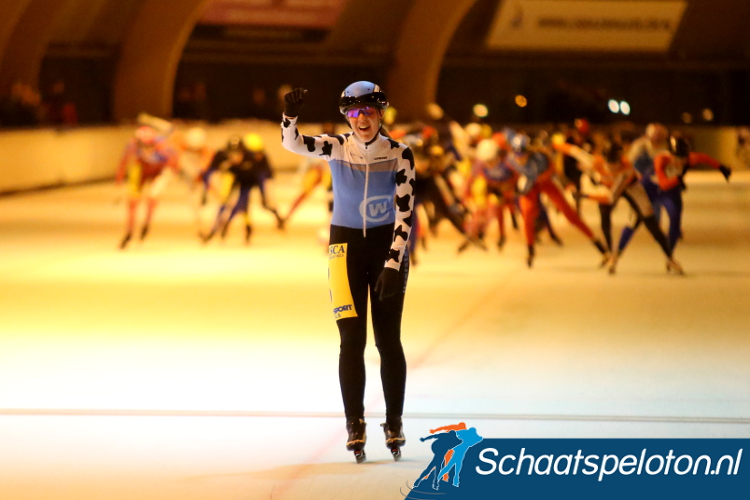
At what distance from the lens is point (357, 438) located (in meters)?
5.69

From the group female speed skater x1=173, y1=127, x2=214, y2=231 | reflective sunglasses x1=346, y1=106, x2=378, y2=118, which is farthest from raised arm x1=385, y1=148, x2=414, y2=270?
female speed skater x1=173, y1=127, x2=214, y2=231

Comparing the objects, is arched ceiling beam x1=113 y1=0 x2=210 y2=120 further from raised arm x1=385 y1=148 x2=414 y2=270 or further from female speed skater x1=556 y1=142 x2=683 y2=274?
raised arm x1=385 y1=148 x2=414 y2=270

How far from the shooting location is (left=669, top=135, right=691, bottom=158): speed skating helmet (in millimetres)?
13133

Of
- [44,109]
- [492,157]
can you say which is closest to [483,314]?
[492,157]

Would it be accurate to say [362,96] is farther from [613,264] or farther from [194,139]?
[194,139]

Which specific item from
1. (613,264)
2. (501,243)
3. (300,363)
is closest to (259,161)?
(501,243)

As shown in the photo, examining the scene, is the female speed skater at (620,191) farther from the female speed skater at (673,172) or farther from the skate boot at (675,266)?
the female speed skater at (673,172)

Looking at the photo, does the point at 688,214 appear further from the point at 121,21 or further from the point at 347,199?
the point at 121,21

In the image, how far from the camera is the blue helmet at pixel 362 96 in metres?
5.70

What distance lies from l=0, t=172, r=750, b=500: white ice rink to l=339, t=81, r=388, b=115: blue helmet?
1.65m

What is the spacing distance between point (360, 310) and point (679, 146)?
8.25m

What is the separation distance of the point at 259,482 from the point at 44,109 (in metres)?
26.8

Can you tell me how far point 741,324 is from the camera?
10117 mm

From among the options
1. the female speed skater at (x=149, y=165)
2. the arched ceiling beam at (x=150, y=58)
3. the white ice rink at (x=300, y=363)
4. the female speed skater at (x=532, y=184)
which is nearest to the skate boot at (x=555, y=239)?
Answer: the white ice rink at (x=300, y=363)
